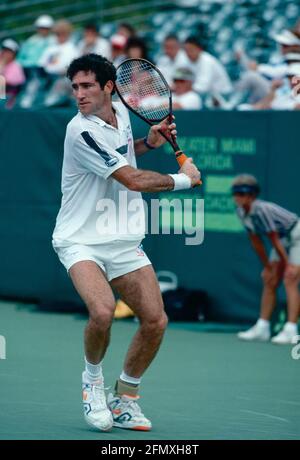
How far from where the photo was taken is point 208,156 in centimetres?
1205

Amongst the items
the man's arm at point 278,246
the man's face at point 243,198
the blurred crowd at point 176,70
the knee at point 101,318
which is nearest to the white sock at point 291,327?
the man's arm at point 278,246

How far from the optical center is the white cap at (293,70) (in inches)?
461

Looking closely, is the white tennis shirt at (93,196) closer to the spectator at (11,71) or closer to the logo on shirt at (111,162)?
the logo on shirt at (111,162)

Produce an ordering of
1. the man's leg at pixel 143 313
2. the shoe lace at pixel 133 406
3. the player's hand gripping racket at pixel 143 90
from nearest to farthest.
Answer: the man's leg at pixel 143 313 < the shoe lace at pixel 133 406 < the player's hand gripping racket at pixel 143 90

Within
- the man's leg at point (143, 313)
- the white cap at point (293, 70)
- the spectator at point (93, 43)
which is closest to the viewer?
the man's leg at point (143, 313)

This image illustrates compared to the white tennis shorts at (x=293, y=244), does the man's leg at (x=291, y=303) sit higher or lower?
lower

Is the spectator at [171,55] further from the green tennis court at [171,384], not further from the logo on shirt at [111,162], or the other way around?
the logo on shirt at [111,162]

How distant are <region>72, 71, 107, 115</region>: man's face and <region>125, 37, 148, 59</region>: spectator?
7644 mm

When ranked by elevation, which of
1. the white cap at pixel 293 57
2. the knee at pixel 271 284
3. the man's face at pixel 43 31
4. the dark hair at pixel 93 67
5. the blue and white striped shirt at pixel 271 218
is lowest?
the knee at pixel 271 284

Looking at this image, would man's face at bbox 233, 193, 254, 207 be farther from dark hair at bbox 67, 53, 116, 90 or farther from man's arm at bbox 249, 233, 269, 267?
dark hair at bbox 67, 53, 116, 90

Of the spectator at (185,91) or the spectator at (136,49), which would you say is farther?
the spectator at (136,49)

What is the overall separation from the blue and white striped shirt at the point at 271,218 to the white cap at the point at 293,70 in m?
1.54

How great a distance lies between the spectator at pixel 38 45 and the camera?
17.6 meters

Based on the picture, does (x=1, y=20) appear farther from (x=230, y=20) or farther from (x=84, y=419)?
(x=84, y=419)
